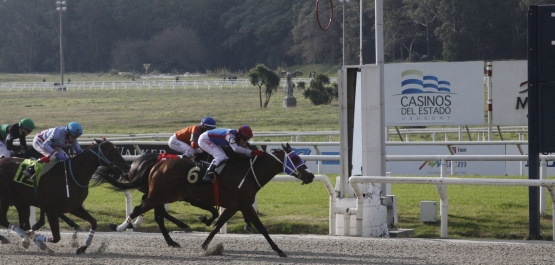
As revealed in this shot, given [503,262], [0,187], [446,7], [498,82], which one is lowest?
[503,262]

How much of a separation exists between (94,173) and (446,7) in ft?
93.4

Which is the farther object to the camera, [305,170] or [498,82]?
[498,82]

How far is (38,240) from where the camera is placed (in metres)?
8.59

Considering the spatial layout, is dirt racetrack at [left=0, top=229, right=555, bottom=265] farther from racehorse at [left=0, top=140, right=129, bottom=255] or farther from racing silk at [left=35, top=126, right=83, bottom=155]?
racing silk at [left=35, top=126, right=83, bottom=155]

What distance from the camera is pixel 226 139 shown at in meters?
9.05

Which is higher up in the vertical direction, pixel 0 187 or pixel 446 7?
pixel 446 7

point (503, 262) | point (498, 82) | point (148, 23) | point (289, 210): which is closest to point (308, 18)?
point (148, 23)

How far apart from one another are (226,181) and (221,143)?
0.46 metres

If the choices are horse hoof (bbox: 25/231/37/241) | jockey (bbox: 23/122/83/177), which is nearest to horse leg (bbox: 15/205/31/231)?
jockey (bbox: 23/122/83/177)

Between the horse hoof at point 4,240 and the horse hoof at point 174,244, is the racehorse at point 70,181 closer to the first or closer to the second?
the horse hoof at point 4,240

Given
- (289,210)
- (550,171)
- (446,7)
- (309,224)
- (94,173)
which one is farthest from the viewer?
(446,7)

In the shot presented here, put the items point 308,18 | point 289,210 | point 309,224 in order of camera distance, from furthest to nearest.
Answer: point 308,18 < point 289,210 < point 309,224

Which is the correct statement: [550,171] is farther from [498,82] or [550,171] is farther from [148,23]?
[148,23]

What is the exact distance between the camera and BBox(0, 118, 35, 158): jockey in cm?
1005
